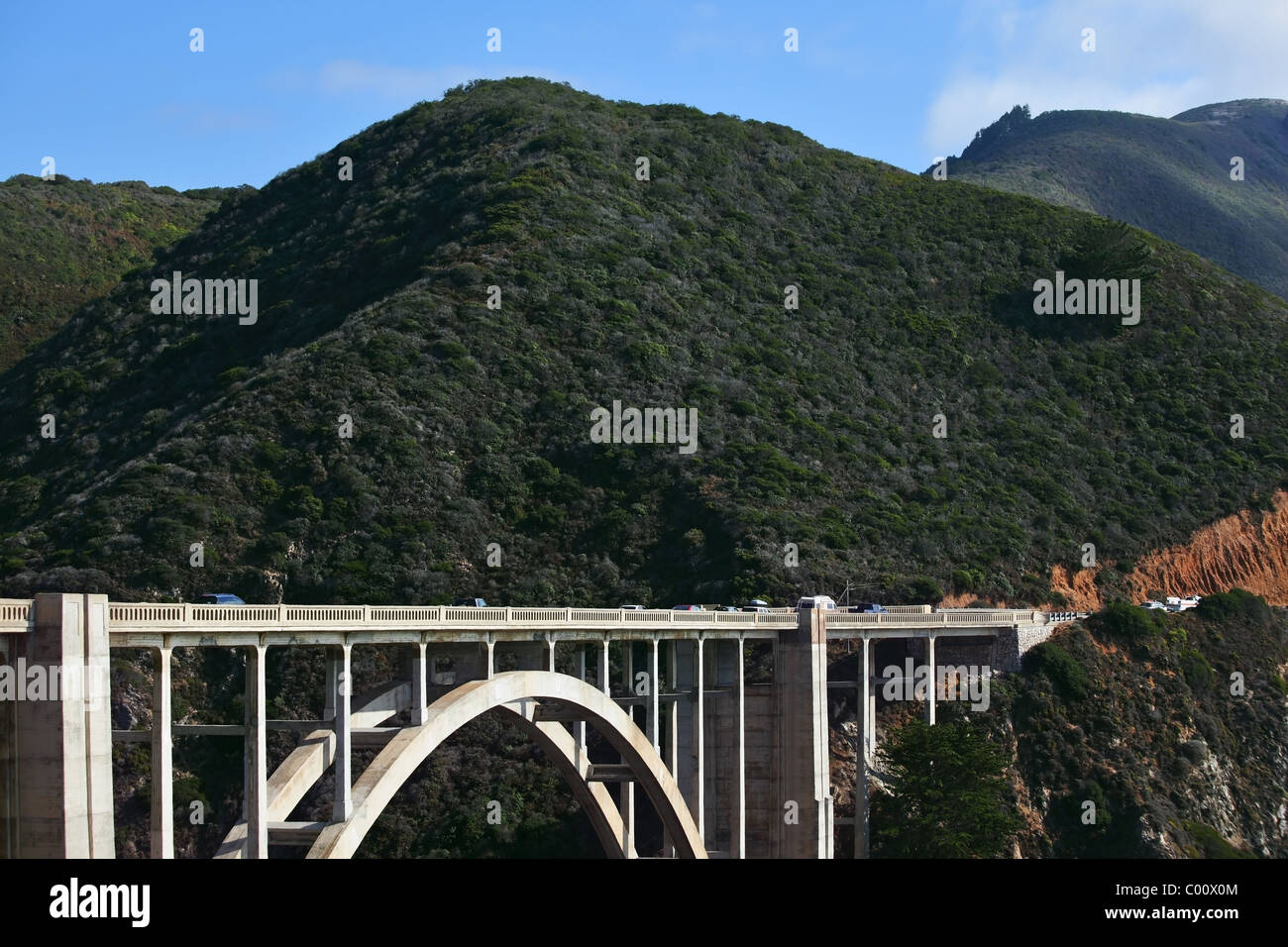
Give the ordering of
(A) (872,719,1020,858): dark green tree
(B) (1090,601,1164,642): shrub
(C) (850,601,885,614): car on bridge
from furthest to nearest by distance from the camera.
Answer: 1. (B) (1090,601,1164,642): shrub
2. (C) (850,601,885,614): car on bridge
3. (A) (872,719,1020,858): dark green tree

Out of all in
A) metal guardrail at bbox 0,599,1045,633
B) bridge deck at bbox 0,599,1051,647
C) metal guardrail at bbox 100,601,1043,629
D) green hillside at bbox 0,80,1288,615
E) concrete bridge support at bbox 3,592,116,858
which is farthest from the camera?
green hillside at bbox 0,80,1288,615

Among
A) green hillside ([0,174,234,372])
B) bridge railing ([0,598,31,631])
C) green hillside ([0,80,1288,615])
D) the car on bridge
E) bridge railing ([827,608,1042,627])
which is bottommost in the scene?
bridge railing ([827,608,1042,627])

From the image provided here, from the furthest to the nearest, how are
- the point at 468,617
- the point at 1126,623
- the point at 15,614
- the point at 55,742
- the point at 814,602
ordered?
the point at 1126,623, the point at 814,602, the point at 468,617, the point at 15,614, the point at 55,742

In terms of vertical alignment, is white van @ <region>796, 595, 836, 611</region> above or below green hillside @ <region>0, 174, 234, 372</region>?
below

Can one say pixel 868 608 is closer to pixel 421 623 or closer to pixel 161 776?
pixel 421 623

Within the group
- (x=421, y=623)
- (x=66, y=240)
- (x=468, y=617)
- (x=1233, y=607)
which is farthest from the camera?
(x=66, y=240)

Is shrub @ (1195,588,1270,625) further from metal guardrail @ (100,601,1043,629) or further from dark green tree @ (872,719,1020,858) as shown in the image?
dark green tree @ (872,719,1020,858)

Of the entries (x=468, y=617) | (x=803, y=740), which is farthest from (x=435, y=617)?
(x=803, y=740)

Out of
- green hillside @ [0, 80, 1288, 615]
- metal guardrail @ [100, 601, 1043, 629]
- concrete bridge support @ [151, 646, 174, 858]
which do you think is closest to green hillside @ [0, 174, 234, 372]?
green hillside @ [0, 80, 1288, 615]
